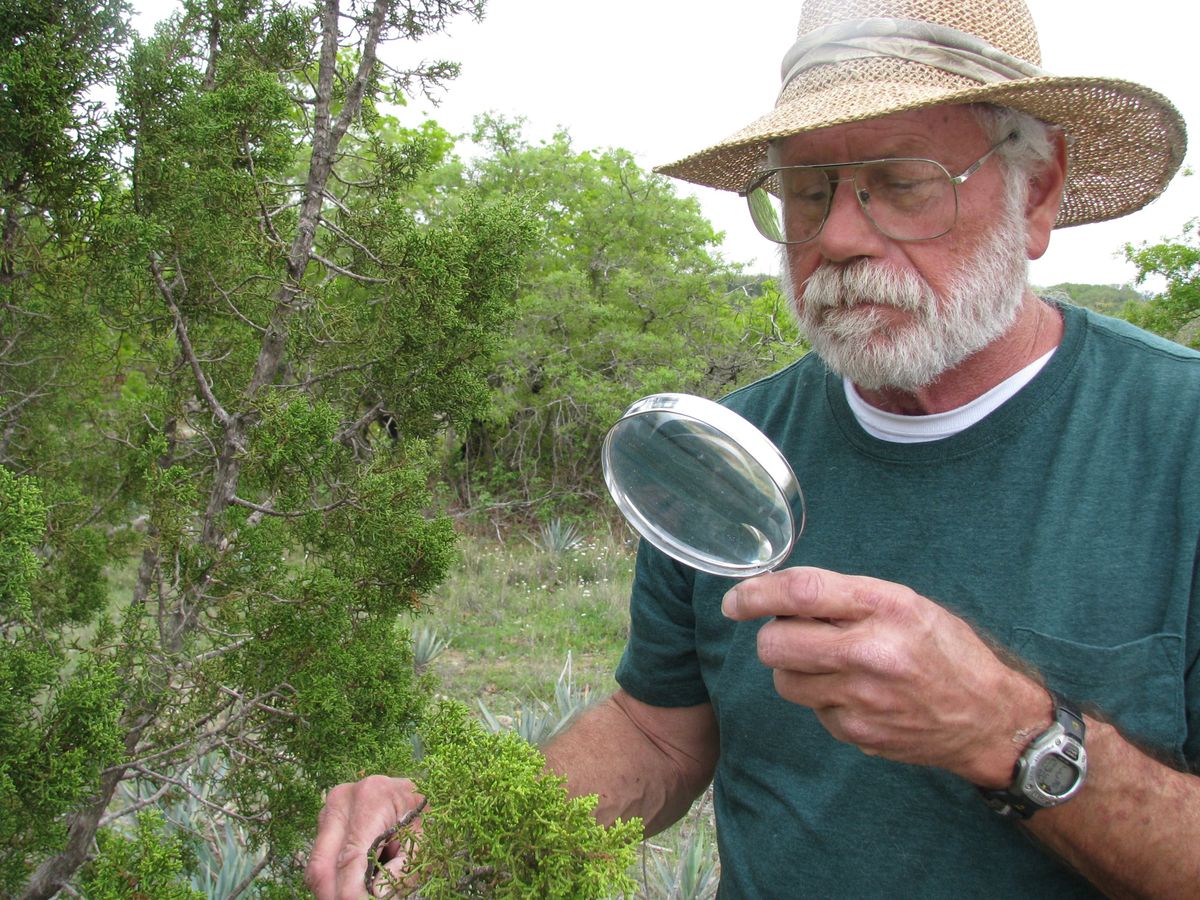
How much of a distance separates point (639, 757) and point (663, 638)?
29cm

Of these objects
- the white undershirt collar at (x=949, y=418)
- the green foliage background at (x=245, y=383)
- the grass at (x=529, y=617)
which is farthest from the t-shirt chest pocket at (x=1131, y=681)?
the grass at (x=529, y=617)

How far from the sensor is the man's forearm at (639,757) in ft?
6.36

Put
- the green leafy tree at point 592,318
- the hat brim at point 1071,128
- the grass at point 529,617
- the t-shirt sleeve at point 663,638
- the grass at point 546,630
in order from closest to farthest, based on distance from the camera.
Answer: the hat brim at point 1071,128
the t-shirt sleeve at point 663,638
the grass at point 546,630
the grass at point 529,617
the green leafy tree at point 592,318

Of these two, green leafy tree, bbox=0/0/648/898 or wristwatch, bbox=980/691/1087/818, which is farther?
green leafy tree, bbox=0/0/648/898

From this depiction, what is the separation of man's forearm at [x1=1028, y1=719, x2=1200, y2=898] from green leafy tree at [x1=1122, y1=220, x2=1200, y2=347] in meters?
15.2

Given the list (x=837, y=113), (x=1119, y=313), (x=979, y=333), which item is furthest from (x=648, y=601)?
(x=1119, y=313)

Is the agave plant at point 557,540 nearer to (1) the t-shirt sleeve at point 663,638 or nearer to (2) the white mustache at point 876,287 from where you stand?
(1) the t-shirt sleeve at point 663,638

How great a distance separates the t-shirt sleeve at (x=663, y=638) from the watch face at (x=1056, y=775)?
88 cm

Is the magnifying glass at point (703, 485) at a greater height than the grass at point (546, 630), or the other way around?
the magnifying glass at point (703, 485)

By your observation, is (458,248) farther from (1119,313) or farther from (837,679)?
(1119,313)

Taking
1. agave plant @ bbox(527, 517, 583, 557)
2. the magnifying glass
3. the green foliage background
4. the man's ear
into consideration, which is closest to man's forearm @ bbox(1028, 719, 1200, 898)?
the magnifying glass

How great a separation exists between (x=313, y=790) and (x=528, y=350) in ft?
32.3

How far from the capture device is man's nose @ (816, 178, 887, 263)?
67.8 inches

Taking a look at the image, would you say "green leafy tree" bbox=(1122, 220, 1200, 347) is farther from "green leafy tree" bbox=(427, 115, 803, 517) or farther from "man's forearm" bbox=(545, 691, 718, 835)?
"man's forearm" bbox=(545, 691, 718, 835)
